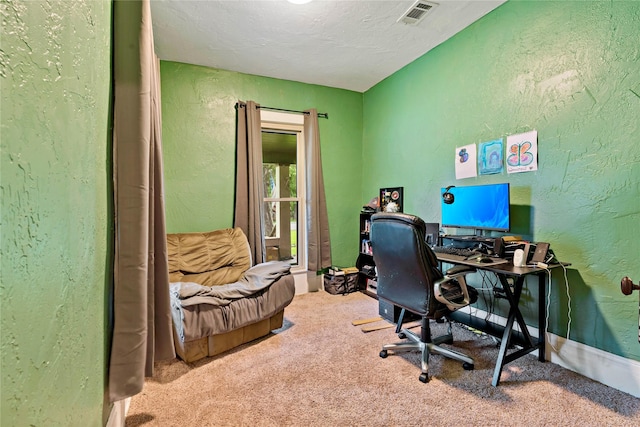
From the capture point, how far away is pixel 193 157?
3502 mm

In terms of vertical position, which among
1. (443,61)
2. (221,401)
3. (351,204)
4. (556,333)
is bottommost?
(221,401)

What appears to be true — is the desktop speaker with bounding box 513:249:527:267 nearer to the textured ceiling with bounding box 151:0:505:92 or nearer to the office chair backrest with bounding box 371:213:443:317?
the office chair backrest with bounding box 371:213:443:317

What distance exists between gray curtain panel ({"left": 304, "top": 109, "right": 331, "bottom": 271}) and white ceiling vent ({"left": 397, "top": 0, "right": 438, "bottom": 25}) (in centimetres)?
160

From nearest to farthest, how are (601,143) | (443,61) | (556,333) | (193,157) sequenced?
(601,143) → (556,333) → (443,61) → (193,157)

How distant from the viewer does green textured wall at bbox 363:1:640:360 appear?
1882 mm

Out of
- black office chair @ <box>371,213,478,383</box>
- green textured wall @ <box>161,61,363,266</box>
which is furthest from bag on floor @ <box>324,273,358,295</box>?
black office chair @ <box>371,213,478,383</box>

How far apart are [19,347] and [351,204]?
395 centimetres

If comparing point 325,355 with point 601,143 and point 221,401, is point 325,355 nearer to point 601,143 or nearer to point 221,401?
point 221,401

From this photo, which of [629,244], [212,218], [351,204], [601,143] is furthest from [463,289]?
[212,218]

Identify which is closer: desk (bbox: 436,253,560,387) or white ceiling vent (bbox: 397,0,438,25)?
desk (bbox: 436,253,560,387)

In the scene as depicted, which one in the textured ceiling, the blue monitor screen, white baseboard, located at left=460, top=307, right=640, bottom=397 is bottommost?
white baseboard, located at left=460, top=307, right=640, bottom=397

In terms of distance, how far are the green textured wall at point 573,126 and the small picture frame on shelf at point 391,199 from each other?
78 centimetres

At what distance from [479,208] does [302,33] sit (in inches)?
87.9

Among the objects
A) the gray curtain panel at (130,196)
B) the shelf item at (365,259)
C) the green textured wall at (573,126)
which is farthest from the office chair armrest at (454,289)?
the shelf item at (365,259)
